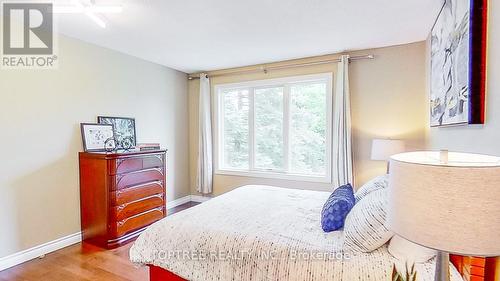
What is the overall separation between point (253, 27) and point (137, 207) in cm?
248

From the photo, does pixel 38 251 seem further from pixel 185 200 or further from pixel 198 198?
pixel 198 198

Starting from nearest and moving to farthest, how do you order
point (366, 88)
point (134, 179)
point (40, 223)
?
point (40, 223) < point (134, 179) < point (366, 88)

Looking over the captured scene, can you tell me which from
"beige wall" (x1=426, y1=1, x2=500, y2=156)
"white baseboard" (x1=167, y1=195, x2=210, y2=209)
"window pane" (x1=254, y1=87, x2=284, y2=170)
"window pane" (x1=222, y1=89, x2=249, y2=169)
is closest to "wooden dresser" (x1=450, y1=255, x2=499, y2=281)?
"beige wall" (x1=426, y1=1, x2=500, y2=156)

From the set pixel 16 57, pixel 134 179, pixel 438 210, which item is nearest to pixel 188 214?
pixel 134 179

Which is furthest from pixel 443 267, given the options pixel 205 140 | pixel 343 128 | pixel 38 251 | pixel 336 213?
pixel 205 140

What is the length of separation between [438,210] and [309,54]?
3208 millimetres

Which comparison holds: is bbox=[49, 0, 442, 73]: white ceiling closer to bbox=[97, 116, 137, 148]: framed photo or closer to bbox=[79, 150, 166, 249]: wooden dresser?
bbox=[97, 116, 137, 148]: framed photo

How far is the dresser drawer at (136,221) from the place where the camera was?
2.93 m

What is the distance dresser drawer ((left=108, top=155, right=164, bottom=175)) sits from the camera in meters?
2.87

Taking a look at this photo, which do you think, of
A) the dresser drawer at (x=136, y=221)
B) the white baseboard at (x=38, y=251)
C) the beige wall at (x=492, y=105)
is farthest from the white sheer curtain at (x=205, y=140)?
the beige wall at (x=492, y=105)

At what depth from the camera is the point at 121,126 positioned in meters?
3.51

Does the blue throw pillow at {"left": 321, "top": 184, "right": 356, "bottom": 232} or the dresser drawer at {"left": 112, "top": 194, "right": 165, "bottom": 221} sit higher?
the blue throw pillow at {"left": 321, "top": 184, "right": 356, "bottom": 232}

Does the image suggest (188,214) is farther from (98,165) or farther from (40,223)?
(40,223)

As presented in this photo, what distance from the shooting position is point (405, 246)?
137 cm
